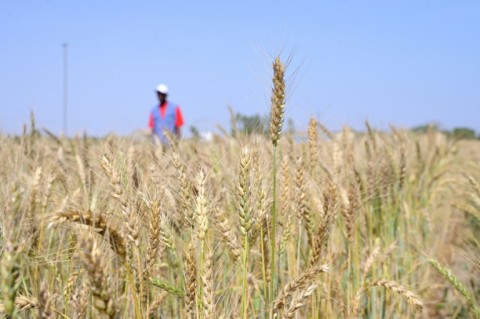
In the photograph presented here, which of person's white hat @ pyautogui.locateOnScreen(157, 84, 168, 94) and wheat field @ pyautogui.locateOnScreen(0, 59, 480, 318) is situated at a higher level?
person's white hat @ pyautogui.locateOnScreen(157, 84, 168, 94)

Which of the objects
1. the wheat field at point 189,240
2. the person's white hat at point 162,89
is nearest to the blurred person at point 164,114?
the person's white hat at point 162,89

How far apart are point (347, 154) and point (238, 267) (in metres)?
1.61

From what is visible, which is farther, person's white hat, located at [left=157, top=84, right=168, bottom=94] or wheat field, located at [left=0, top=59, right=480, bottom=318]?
person's white hat, located at [left=157, top=84, right=168, bottom=94]

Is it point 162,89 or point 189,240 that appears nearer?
point 189,240

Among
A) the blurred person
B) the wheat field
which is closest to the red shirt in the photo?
the blurred person

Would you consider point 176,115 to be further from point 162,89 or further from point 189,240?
point 189,240

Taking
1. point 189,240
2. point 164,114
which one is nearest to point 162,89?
point 164,114

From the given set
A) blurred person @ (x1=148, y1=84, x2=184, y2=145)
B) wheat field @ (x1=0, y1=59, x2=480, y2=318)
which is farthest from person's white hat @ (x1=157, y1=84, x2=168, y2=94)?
wheat field @ (x1=0, y1=59, x2=480, y2=318)

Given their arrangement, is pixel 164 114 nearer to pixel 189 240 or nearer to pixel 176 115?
pixel 176 115

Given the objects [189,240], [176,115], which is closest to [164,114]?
[176,115]

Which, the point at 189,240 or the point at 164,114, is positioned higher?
the point at 164,114

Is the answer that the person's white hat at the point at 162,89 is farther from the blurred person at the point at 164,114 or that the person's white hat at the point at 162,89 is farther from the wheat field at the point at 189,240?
the wheat field at the point at 189,240

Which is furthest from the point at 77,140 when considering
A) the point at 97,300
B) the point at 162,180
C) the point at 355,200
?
the point at 97,300

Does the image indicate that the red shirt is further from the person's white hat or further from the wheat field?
the wheat field
